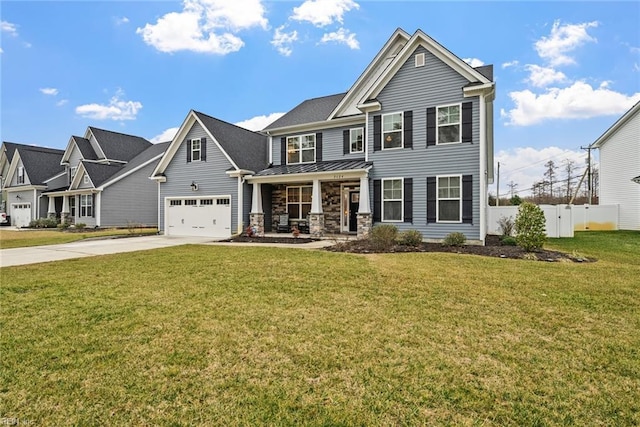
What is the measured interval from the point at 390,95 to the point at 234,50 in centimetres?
909

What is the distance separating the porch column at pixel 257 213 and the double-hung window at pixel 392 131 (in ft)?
21.5

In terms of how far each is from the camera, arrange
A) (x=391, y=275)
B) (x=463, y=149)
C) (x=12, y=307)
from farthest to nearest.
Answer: (x=463, y=149) < (x=391, y=275) < (x=12, y=307)

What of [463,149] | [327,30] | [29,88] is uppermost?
[327,30]

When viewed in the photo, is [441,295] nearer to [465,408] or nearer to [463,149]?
[465,408]

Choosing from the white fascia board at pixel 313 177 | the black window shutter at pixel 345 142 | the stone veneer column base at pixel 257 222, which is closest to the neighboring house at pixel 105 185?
the stone veneer column base at pixel 257 222

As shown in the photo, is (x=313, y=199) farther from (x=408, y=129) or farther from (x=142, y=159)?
(x=142, y=159)

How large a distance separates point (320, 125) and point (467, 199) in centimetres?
787

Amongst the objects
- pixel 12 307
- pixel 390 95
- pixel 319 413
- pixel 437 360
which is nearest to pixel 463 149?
pixel 390 95

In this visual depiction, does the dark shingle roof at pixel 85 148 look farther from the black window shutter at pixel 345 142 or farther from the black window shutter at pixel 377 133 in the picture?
the black window shutter at pixel 377 133

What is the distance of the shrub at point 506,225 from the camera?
14.9 metres

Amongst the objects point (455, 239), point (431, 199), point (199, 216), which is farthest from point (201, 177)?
point (455, 239)

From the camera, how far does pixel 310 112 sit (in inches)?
706

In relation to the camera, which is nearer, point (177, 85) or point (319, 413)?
point (319, 413)

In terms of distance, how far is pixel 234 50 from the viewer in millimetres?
17375
